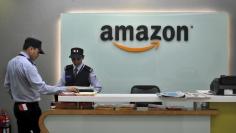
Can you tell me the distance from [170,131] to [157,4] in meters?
2.84

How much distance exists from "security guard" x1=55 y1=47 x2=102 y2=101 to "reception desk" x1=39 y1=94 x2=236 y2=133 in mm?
1667

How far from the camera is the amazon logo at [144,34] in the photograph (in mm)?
5805

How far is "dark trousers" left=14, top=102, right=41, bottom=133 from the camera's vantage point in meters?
4.58

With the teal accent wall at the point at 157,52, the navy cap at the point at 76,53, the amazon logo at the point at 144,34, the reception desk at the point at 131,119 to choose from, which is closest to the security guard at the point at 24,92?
the navy cap at the point at 76,53

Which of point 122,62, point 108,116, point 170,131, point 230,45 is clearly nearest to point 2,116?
point 122,62

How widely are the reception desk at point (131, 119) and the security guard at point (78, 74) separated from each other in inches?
65.6

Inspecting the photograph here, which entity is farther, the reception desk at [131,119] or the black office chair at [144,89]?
the black office chair at [144,89]

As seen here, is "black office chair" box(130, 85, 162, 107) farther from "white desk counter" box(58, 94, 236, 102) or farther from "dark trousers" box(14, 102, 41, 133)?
"white desk counter" box(58, 94, 236, 102)

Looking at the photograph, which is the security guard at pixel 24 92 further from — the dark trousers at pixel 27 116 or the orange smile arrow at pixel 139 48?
the orange smile arrow at pixel 139 48

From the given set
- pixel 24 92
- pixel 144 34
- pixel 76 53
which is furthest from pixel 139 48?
pixel 24 92

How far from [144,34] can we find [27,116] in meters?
2.30

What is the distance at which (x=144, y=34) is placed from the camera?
5.81 meters

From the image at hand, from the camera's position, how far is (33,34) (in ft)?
19.4

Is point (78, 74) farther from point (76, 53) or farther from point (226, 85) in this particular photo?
point (226, 85)
